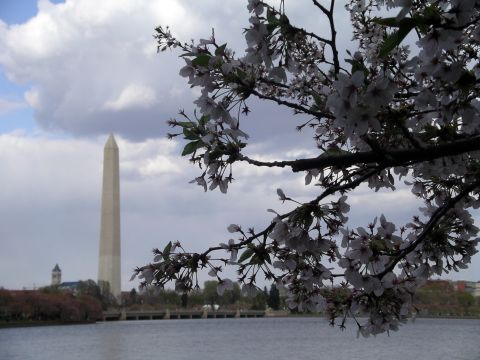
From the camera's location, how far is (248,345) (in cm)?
4872

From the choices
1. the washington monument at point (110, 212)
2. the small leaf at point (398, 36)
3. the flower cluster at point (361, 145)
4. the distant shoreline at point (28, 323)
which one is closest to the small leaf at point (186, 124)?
the flower cluster at point (361, 145)

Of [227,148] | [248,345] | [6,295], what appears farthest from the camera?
[6,295]

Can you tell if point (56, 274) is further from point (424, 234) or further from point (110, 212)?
point (424, 234)

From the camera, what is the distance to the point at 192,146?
9.92 feet

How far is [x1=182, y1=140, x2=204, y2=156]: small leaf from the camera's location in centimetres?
301

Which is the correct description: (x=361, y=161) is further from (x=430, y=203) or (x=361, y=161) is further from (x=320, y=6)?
(x=430, y=203)

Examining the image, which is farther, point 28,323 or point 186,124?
point 28,323

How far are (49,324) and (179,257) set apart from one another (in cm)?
10547

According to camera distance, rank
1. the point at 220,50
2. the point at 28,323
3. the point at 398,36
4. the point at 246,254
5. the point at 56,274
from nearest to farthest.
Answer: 1. the point at 398,36
2. the point at 220,50
3. the point at 246,254
4. the point at 28,323
5. the point at 56,274

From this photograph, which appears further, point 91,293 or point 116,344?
point 91,293

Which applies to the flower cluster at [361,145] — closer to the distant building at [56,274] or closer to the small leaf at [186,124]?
the small leaf at [186,124]

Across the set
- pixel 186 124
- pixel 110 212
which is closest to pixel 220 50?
pixel 186 124

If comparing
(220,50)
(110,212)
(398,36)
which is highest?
(110,212)

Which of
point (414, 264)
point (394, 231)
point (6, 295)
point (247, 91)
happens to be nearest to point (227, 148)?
point (247, 91)
